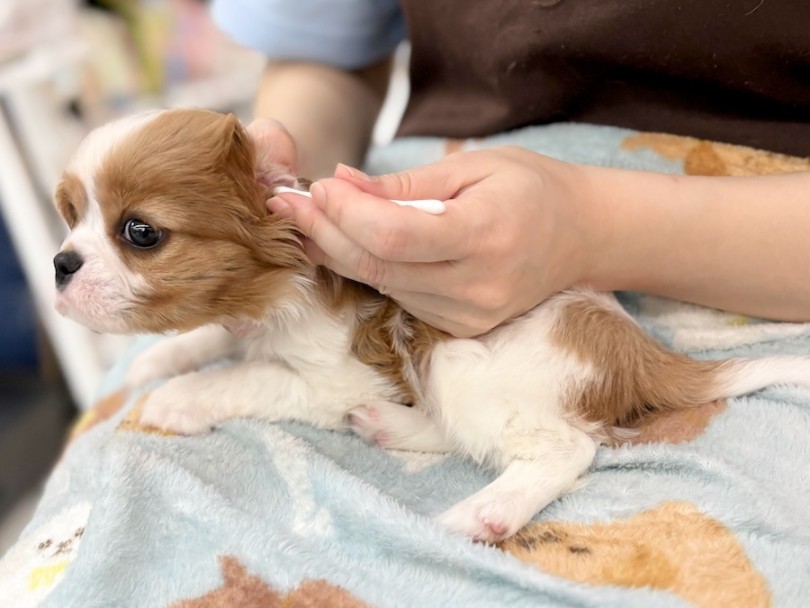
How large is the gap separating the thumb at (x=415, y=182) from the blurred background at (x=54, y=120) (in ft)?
4.06

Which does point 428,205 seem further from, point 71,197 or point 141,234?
point 71,197

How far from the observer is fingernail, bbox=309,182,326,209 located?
0.93 metres

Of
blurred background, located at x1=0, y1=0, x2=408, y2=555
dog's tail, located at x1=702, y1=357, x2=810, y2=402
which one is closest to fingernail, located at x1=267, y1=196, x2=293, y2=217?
dog's tail, located at x1=702, y1=357, x2=810, y2=402

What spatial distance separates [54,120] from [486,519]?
7.07 feet

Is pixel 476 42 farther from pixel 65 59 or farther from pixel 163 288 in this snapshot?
pixel 65 59

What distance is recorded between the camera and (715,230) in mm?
1134

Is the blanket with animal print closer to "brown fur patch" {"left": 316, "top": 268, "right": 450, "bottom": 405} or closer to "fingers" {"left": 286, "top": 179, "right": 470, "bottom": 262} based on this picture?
"brown fur patch" {"left": 316, "top": 268, "right": 450, "bottom": 405}

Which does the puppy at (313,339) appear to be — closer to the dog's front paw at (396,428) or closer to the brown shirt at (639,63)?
the dog's front paw at (396,428)

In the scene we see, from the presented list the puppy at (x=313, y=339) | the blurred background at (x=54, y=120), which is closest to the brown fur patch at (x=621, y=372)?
the puppy at (x=313, y=339)

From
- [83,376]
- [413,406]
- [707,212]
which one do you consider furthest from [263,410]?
[83,376]

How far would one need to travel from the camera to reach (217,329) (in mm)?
1376

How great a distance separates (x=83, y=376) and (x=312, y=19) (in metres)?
1.46

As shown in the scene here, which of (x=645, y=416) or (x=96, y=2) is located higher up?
(x=96, y=2)

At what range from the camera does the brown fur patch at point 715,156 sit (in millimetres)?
1206
